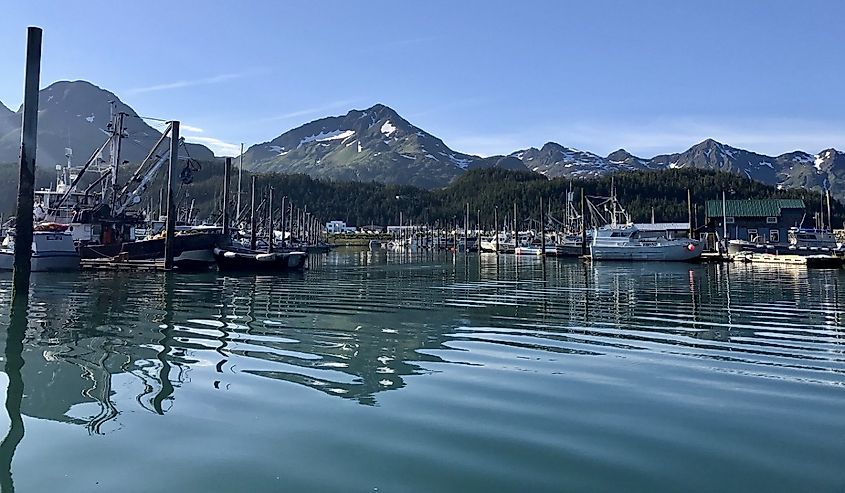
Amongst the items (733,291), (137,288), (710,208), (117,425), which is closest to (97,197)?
(137,288)

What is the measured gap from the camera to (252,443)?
6.73 metres

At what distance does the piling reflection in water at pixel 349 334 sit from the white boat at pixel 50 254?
15385 mm

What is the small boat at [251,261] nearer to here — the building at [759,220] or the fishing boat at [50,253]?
the fishing boat at [50,253]

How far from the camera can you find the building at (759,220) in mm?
109688

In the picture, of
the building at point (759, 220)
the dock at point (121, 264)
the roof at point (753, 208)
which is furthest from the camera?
the roof at point (753, 208)

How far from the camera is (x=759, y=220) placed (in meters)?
111

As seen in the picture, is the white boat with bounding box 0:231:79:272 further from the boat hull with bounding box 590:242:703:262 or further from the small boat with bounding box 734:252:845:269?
the small boat with bounding box 734:252:845:269

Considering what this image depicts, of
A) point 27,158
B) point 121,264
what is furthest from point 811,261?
point 27,158

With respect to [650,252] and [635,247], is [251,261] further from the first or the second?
[650,252]

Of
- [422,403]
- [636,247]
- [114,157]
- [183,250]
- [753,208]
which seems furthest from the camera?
[753,208]

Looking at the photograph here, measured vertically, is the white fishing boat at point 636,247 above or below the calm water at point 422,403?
above

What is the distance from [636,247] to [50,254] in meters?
55.7

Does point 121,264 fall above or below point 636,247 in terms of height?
below

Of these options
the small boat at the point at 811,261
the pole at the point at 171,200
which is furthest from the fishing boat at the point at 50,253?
the small boat at the point at 811,261
